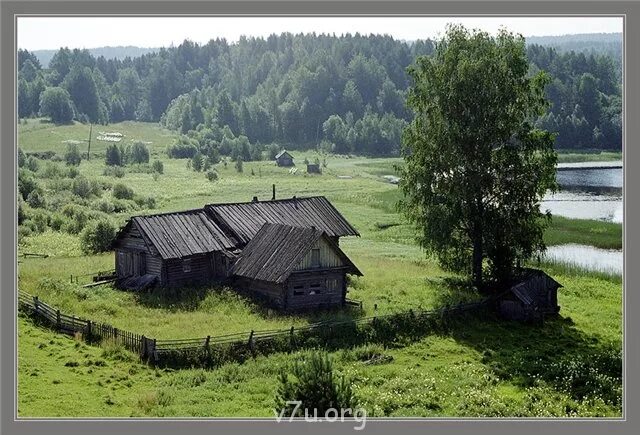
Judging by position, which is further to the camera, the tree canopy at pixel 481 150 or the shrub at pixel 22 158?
the tree canopy at pixel 481 150

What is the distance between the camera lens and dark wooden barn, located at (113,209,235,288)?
31281 mm

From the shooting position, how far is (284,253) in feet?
99.7

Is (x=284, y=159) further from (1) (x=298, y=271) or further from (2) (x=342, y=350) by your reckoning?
(2) (x=342, y=350)

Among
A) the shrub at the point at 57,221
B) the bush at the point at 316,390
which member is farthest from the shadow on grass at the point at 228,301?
the bush at the point at 316,390

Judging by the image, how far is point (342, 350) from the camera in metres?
25.6

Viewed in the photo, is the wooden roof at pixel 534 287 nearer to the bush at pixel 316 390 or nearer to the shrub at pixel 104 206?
the bush at pixel 316 390

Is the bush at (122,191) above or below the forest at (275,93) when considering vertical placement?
below

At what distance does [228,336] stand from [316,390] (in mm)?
5877

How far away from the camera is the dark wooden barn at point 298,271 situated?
29.7 meters

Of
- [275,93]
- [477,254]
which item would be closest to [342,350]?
[477,254]

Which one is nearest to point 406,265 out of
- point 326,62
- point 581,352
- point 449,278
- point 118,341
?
point 449,278

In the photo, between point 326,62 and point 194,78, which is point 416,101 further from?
point 194,78

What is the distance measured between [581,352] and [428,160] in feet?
32.1

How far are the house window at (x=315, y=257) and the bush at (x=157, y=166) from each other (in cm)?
1431
